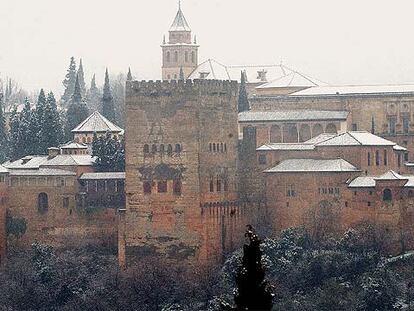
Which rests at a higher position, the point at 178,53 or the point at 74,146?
the point at 178,53

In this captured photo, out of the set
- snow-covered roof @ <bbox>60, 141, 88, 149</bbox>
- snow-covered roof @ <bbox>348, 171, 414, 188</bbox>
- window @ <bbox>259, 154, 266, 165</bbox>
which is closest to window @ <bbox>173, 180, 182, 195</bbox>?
window @ <bbox>259, 154, 266, 165</bbox>

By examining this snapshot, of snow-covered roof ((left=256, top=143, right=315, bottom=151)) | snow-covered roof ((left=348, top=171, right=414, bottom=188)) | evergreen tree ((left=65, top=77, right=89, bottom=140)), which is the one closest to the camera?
snow-covered roof ((left=348, top=171, right=414, bottom=188))

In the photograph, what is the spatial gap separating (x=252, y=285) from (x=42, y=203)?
123 feet

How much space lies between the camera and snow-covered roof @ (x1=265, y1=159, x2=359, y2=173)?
5491 centimetres

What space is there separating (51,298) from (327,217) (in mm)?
12107

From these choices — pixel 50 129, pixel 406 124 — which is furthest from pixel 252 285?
pixel 50 129

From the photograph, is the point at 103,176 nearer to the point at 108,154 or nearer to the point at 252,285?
the point at 108,154

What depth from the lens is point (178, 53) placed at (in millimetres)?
96938

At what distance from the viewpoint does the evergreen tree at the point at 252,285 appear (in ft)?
70.0

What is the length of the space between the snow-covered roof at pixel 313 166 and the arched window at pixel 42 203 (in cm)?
1004

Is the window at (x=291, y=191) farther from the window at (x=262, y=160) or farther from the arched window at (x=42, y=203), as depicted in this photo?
the arched window at (x=42, y=203)

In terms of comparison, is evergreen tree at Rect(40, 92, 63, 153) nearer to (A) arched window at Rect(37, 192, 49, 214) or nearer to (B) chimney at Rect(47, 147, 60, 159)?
(B) chimney at Rect(47, 147, 60, 159)

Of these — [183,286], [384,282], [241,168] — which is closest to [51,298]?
[183,286]

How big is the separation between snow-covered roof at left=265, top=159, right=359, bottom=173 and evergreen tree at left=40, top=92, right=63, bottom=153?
49.7 ft
